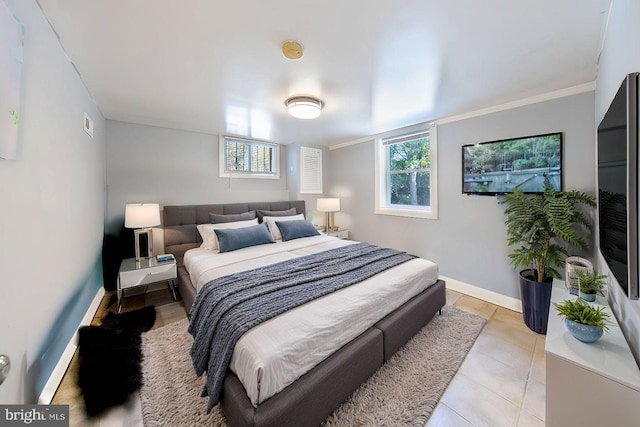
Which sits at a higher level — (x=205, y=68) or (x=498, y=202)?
(x=205, y=68)

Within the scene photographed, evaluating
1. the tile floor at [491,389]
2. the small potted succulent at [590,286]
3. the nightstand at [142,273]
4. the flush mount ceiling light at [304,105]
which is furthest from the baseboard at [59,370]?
the small potted succulent at [590,286]

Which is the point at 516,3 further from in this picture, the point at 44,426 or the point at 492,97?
the point at 44,426

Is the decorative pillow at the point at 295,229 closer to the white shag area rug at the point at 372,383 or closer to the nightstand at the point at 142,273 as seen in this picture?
the nightstand at the point at 142,273

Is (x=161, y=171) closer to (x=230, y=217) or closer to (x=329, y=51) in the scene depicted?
(x=230, y=217)

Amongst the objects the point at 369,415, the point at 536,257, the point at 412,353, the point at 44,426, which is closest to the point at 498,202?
the point at 536,257

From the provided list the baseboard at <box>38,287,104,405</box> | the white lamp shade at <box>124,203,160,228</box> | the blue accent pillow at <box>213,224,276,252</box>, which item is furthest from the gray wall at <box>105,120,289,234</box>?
the baseboard at <box>38,287,104,405</box>

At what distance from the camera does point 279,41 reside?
155 cm

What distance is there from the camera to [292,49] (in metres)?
1.60

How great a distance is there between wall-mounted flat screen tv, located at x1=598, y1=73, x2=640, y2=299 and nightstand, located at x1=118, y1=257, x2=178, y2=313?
3.47 metres

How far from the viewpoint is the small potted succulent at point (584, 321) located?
121cm

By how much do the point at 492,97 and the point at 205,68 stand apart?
2.73 metres

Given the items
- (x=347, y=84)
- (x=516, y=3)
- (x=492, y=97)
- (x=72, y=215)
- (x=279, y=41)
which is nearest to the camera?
(x=516, y=3)

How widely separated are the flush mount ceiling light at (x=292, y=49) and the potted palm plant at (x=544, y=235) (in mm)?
2305

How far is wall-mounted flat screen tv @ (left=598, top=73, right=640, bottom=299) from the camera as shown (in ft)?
3.06
